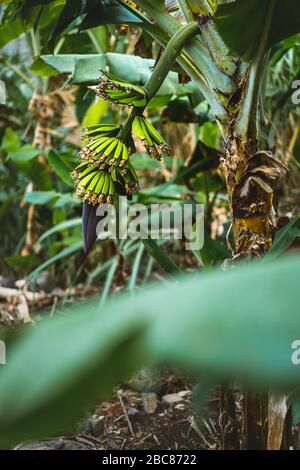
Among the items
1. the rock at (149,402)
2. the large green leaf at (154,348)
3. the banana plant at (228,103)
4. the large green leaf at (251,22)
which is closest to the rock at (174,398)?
the rock at (149,402)

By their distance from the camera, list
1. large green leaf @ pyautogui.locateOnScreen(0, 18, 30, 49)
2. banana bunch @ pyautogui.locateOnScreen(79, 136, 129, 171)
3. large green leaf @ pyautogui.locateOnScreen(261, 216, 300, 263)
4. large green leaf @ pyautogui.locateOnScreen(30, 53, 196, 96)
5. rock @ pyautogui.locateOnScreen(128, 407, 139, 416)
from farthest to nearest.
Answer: large green leaf @ pyautogui.locateOnScreen(0, 18, 30, 49) → rock @ pyautogui.locateOnScreen(128, 407, 139, 416) → large green leaf @ pyautogui.locateOnScreen(30, 53, 196, 96) → banana bunch @ pyautogui.locateOnScreen(79, 136, 129, 171) → large green leaf @ pyautogui.locateOnScreen(261, 216, 300, 263)

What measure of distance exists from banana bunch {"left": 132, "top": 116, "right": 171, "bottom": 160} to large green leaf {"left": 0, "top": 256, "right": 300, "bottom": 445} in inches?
25.8

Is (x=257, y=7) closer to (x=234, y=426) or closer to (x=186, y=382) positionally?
(x=234, y=426)

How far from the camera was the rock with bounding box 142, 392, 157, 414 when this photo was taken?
4.44ft

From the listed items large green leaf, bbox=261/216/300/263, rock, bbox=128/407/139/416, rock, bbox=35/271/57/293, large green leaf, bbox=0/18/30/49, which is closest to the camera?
large green leaf, bbox=261/216/300/263

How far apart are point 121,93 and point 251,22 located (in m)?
0.20

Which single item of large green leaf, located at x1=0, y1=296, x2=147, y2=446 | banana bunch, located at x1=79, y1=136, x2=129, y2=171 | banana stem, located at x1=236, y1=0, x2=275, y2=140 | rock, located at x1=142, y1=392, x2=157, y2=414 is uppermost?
banana stem, located at x1=236, y1=0, x2=275, y2=140

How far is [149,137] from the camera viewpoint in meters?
0.87

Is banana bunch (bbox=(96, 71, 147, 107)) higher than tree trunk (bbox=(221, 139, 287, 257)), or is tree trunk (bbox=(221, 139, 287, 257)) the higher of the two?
banana bunch (bbox=(96, 71, 147, 107))

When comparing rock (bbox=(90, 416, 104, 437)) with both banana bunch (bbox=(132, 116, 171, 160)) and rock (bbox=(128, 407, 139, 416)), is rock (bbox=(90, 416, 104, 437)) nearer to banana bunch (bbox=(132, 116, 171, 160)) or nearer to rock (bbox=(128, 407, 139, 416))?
rock (bbox=(128, 407, 139, 416))

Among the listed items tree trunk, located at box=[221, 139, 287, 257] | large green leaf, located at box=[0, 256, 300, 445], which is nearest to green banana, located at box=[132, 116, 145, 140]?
tree trunk, located at box=[221, 139, 287, 257]

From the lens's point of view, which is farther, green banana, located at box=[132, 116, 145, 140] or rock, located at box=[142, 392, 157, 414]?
rock, located at box=[142, 392, 157, 414]

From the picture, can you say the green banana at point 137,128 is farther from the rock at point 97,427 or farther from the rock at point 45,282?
the rock at point 45,282

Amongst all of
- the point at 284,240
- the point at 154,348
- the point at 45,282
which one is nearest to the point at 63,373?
the point at 154,348
